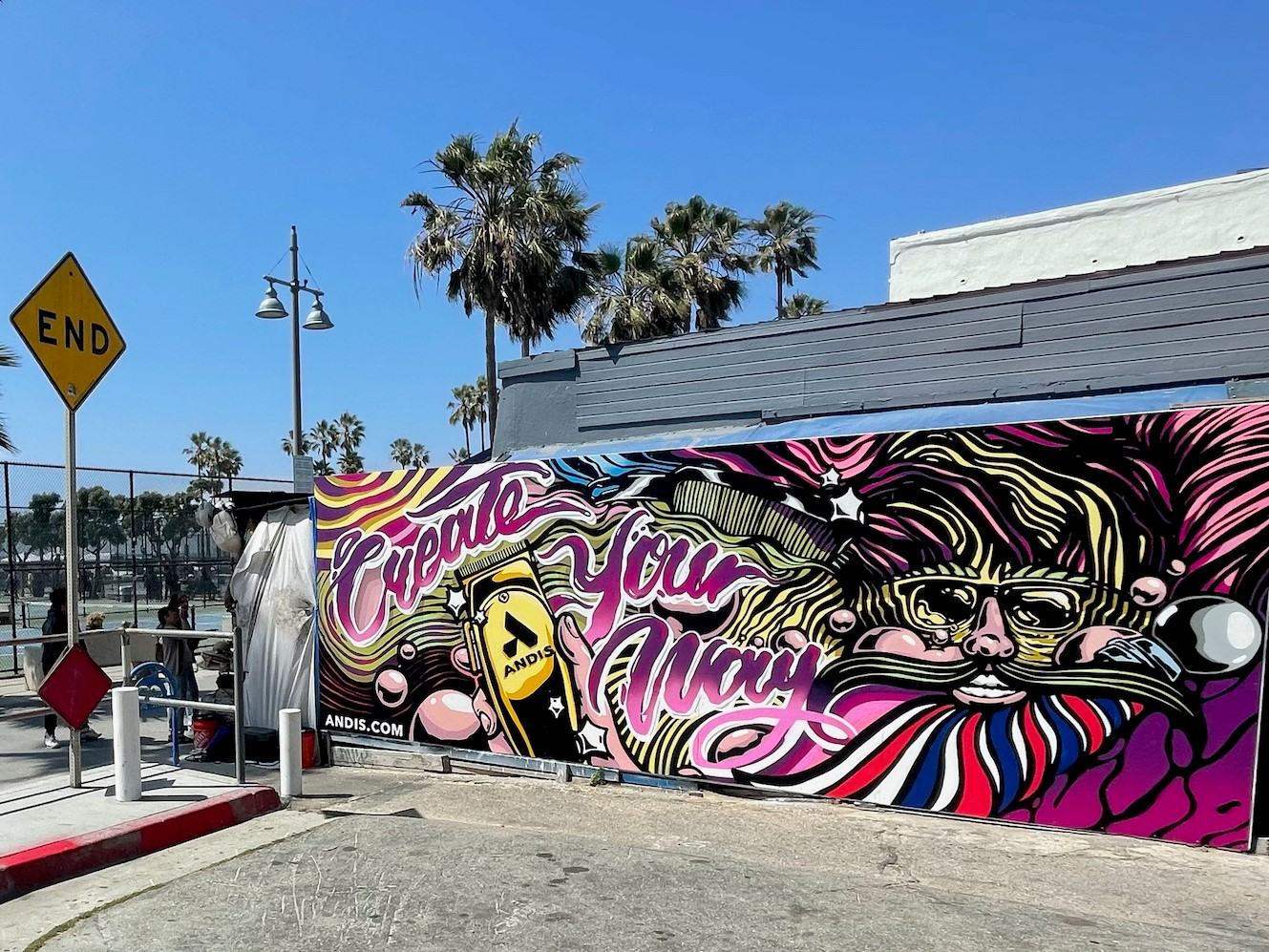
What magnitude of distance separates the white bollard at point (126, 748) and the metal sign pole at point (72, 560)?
55 cm

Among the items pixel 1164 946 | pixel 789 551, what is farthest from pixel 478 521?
pixel 1164 946

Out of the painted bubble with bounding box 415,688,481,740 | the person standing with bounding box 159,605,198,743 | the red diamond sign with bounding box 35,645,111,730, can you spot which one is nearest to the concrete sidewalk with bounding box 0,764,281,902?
the red diamond sign with bounding box 35,645,111,730

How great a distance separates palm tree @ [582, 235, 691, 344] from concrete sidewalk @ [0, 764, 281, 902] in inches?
850

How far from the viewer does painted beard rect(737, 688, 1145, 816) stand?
21.2 feet

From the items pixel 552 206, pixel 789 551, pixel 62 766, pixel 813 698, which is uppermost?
pixel 552 206

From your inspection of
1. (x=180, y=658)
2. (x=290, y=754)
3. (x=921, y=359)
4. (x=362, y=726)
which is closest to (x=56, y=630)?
(x=180, y=658)

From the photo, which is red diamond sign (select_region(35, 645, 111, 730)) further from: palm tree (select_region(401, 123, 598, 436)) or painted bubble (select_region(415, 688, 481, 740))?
palm tree (select_region(401, 123, 598, 436))

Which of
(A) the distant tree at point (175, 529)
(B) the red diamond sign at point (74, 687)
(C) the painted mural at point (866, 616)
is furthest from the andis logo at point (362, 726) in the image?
(A) the distant tree at point (175, 529)

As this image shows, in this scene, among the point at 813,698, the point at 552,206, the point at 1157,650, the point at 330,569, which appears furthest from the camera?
the point at 552,206

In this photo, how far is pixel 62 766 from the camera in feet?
31.2

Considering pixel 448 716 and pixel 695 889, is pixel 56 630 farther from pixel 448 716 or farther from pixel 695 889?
pixel 695 889

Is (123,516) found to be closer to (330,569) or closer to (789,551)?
(330,569)

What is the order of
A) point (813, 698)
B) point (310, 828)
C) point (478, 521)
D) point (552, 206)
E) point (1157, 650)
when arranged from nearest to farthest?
point (1157, 650) → point (310, 828) → point (813, 698) → point (478, 521) → point (552, 206)

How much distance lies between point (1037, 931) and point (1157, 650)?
7.27 ft
